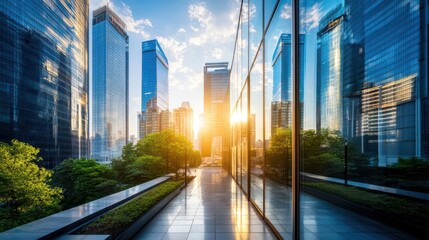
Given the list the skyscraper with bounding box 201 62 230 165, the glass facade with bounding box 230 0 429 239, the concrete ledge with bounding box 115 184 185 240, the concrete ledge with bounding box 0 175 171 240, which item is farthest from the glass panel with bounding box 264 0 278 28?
the skyscraper with bounding box 201 62 230 165

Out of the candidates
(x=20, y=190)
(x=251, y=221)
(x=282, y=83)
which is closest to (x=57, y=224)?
(x=251, y=221)

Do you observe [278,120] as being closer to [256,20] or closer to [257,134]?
[257,134]

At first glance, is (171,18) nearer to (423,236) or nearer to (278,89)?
(278,89)

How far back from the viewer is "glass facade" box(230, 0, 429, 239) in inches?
68.4

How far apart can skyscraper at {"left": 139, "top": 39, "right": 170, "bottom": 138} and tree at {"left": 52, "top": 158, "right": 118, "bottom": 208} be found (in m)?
93.8

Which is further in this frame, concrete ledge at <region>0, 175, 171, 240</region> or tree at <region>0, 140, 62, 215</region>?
tree at <region>0, 140, 62, 215</region>

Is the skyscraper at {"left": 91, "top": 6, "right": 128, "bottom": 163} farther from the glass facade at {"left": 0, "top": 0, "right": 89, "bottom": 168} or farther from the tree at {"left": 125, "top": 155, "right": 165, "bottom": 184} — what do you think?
the tree at {"left": 125, "top": 155, "right": 165, "bottom": 184}

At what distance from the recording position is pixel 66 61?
60812 millimetres

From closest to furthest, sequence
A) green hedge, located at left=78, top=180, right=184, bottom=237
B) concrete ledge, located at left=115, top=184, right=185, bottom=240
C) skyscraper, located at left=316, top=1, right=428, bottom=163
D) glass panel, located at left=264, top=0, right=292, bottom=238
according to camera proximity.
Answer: skyscraper, located at left=316, top=1, right=428, bottom=163 < green hedge, located at left=78, top=180, right=184, bottom=237 < glass panel, located at left=264, top=0, right=292, bottom=238 < concrete ledge, located at left=115, top=184, right=185, bottom=240

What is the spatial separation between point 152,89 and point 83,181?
356 feet

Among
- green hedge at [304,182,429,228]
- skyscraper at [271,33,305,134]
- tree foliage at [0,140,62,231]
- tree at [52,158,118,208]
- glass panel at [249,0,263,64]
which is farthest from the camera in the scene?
tree at [52,158,118,208]

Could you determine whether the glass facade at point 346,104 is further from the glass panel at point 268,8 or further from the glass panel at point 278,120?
the glass panel at point 268,8

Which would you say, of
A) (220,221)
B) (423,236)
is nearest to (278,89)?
(423,236)

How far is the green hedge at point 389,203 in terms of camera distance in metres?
1.91
